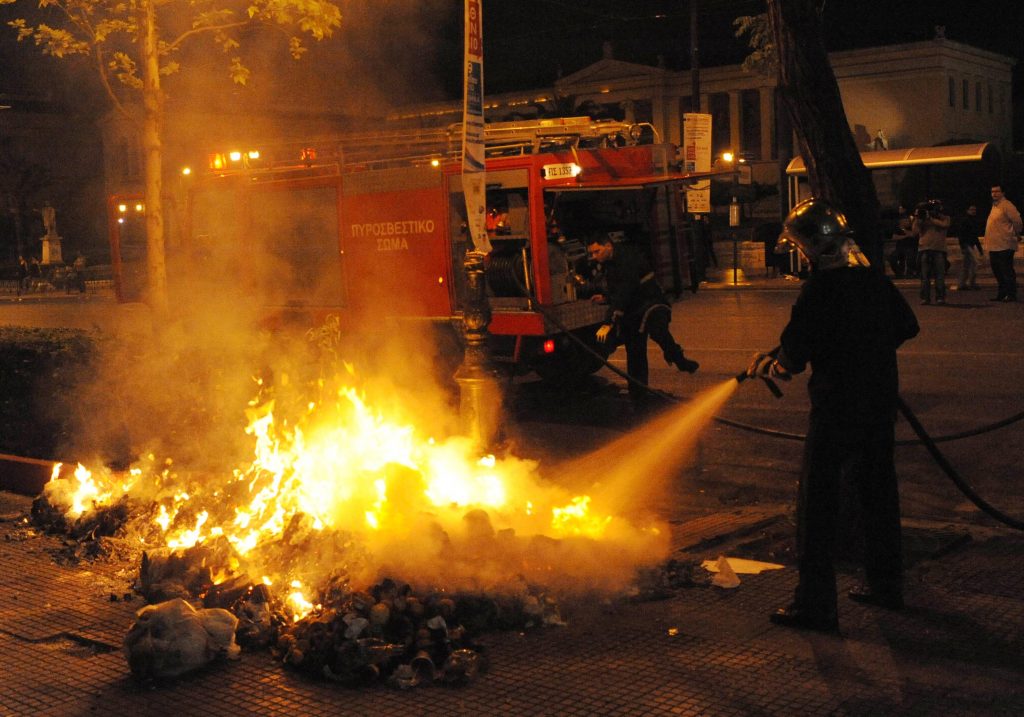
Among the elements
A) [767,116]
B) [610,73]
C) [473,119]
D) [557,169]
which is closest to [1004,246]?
[557,169]

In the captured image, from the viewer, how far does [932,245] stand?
1797cm

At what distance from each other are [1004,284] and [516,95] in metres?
37.8

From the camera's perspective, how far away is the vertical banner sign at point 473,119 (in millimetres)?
6992

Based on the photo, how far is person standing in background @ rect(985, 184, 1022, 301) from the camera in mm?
18125

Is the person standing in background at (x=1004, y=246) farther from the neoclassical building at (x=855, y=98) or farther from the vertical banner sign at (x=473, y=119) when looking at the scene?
the neoclassical building at (x=855, y=98)

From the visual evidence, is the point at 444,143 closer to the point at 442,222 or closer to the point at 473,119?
the point at 442,222

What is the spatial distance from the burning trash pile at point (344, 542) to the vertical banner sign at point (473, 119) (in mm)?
1364

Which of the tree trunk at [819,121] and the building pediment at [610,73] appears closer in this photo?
the tree trunk at [819,121]

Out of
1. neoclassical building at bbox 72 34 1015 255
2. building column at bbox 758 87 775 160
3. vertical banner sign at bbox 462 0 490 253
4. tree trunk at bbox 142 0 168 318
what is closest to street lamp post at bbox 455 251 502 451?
vertical banner sign at bbox 462 0 490 253

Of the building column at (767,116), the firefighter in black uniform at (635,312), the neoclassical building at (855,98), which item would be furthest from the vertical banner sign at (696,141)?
the building column at (767,116)

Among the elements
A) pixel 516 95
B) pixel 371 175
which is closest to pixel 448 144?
pixel 371 175

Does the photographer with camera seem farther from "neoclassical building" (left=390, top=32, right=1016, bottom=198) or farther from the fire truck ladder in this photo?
"neoclassical building" (left=390, top=32, right=1016, bottom=198)

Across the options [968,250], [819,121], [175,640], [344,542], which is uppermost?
[819,121]

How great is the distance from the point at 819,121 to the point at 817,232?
58.9 inches
